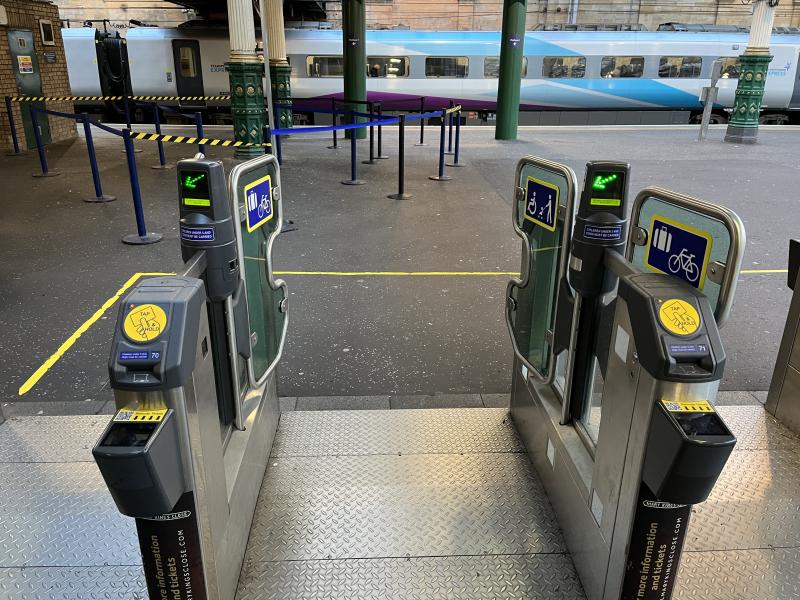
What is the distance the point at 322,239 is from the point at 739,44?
49.3ft

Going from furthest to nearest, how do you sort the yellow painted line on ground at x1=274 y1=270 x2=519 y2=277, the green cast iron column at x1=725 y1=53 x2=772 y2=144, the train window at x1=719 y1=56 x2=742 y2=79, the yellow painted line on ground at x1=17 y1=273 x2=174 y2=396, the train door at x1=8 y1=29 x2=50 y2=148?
the train window at x1=719 y1=56 x2=742 y2=79, the green cast iron column at x1=725 y1=53 x2=772 y2=144, the train door at x1=8 y1=29 x2=50 y2=148, the yellow painted line on ground at x1=274 y1=270 x2=519 y2=277, the yellow painted line on ground at x1=17 y1=273 x2=174 y2=396

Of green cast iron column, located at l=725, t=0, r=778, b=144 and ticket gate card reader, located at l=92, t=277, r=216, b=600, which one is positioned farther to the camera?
green cast iron column, located at l=725, t=0, r=778, b=144

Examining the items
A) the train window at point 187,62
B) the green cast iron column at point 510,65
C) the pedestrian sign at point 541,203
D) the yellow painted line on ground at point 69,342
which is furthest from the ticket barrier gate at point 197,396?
the train window at point 187,62

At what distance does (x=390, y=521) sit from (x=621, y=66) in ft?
53.8

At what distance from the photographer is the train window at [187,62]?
52.8ft

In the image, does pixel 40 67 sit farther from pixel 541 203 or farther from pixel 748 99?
pixel 748 99

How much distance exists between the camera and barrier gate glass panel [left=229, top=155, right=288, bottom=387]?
7.47ft

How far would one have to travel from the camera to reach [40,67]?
12.0 m

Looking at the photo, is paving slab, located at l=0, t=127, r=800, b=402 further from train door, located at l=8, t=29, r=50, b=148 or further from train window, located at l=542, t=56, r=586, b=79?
train window, located at l=542, t=56, r=586, b=79

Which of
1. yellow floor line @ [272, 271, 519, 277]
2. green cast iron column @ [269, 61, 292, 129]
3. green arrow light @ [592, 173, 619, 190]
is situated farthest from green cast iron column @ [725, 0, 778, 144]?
green arrow light @ [592, 173, 619, 190]

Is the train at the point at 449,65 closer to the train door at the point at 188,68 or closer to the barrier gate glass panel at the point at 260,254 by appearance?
the train door at the point at 188,68

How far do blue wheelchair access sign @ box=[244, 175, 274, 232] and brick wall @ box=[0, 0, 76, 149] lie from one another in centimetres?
Answer: 1105

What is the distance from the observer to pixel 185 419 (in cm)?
155

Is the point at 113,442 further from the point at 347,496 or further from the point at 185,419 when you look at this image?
the point at 347,496
